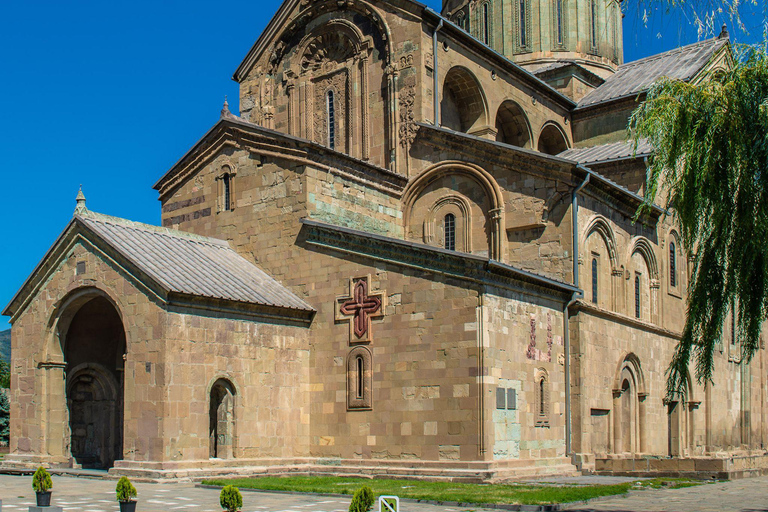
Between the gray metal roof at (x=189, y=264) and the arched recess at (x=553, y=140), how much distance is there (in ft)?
46.5

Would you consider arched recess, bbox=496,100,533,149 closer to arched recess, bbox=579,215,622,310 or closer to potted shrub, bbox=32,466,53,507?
arched recess, bbox=579,215,622,310

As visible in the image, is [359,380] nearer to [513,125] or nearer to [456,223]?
[456,223]

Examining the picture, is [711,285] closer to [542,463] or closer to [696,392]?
[542,463]

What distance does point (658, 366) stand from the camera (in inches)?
981

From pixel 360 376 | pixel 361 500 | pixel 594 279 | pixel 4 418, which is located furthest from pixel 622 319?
pixel 4 418

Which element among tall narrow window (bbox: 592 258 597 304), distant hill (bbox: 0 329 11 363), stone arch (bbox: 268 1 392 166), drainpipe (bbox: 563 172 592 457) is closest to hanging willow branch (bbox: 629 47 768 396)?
drainpipe (bbox: 563 172 592 457)

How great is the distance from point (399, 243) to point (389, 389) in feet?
10.8

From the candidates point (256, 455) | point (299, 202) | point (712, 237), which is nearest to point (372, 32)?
point (299, 202)

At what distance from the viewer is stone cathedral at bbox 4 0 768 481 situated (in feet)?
→ 61.4

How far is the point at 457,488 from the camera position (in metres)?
16.5

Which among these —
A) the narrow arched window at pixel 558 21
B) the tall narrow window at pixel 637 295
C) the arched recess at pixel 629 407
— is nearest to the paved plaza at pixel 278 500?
the arched recess at pixel 629 407

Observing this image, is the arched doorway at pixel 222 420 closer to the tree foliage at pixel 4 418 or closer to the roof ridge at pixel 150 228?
the roof ridge at pixel 150 228

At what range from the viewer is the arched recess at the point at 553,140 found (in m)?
32.4

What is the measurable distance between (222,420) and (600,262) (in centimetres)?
1059
